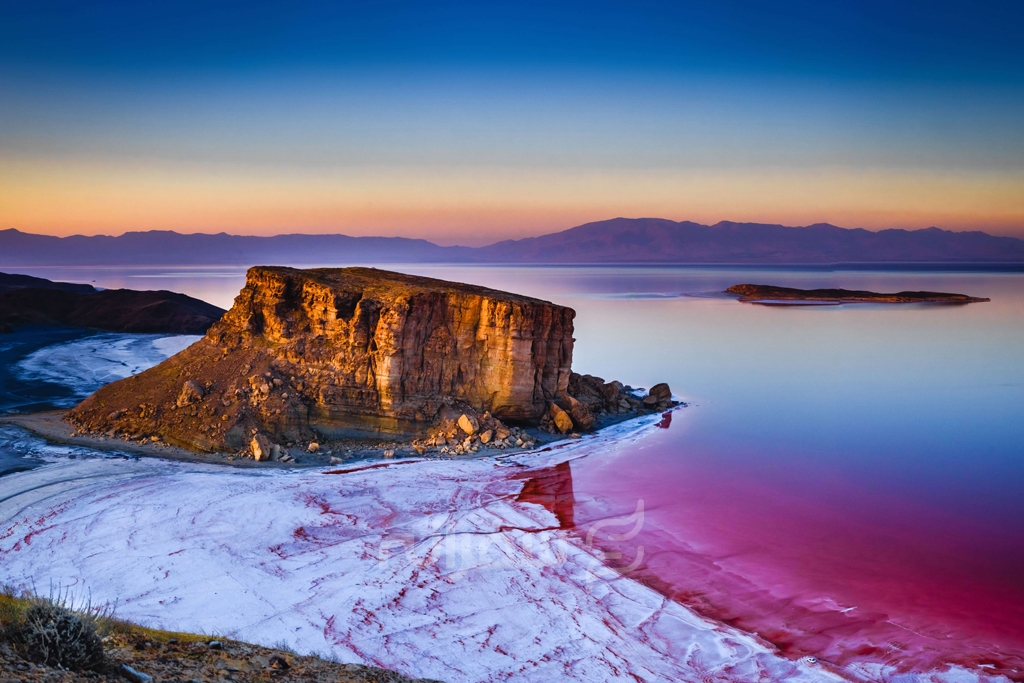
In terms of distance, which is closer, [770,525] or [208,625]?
[208,625]

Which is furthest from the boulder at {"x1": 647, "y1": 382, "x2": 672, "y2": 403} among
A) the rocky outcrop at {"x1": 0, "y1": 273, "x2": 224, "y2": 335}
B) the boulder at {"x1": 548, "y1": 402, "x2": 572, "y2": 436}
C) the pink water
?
the rocky outcrop at {"x1": 0, "y1": 273, "x2": 224, "y2": 335}

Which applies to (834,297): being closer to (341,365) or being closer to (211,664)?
(341,365)

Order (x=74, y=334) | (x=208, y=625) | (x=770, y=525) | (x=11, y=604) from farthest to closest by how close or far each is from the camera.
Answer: (x=74, y=334) < (x=770, y=525) < (x=208, y=625) < (x=11, y=604)

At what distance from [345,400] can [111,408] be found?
6.05 meters

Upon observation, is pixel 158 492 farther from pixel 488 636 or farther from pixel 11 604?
pixel 488 636

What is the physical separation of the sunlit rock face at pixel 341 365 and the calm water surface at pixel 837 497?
3.89 metres

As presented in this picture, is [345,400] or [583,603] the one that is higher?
[345,400]

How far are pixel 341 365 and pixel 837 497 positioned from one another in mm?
11868

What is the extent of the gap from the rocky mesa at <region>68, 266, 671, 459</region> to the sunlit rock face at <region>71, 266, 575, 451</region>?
0.03 metres

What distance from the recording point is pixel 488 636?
10109 mm

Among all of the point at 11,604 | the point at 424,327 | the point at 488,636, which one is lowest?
the point at 488,636

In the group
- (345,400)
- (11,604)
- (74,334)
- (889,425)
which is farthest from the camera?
(74,334)

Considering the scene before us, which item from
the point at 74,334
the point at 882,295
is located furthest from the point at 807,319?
the point at 74,334

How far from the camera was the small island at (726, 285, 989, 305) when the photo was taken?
69312 millimetres
